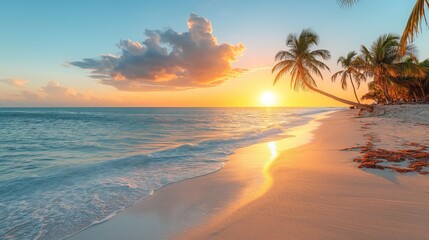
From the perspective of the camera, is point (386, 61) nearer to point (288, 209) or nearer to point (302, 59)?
point (302, 59)

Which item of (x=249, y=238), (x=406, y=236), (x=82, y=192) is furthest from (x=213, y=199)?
(x=82, y=192)

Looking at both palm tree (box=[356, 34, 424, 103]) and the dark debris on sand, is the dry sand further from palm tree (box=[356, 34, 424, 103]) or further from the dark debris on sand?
palm tree (box=[356, 34, 424, 103])

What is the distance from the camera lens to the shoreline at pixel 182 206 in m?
3.27

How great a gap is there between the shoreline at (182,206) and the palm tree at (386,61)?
102 feet

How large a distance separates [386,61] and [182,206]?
113ft

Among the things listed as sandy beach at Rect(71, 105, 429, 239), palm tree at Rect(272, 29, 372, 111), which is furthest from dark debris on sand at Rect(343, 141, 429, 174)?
palm tree at Rect(272, 29, 372, 111)

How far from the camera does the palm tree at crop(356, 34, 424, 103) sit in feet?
88.8

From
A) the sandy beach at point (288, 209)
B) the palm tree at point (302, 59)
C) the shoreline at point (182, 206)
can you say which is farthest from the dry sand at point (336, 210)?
the palm tree at point (302, 59)

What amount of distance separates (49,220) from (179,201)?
226cm

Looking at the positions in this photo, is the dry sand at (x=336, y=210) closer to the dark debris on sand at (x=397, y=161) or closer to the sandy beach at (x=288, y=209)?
the sandy beach at (x=288, y=209)

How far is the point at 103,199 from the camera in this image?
469 centimetres

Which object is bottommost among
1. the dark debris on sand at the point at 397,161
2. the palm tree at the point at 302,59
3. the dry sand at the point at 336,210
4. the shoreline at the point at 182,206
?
the shoreline at the point at 182,206

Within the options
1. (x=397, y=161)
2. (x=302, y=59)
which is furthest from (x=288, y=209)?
(x=302, y=59)

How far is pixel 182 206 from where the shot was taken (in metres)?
4.08
